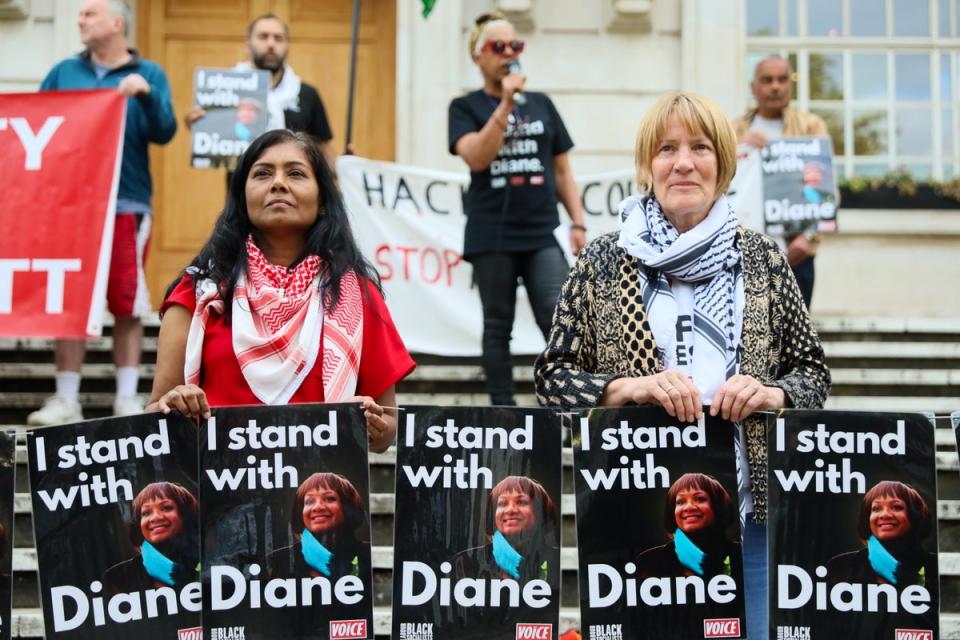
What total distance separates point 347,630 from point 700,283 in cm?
110

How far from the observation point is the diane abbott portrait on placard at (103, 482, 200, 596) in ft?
9.50

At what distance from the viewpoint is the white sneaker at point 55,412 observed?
19.2ft


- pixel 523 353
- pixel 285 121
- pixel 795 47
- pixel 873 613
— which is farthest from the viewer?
pixel 795 47

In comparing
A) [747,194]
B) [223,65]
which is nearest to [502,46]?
[747,194]

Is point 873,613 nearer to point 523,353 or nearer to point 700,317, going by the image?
point 700,317

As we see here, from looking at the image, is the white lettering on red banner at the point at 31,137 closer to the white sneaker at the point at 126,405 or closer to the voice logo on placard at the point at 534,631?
the white sneaker at the point at 126,405

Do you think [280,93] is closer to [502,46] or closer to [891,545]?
[502,46]

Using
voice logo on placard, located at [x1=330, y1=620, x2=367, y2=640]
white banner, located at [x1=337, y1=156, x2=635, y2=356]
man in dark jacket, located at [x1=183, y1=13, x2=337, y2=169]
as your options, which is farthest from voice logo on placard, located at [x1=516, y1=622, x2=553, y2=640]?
white banner, located at [x1=337, y1=156, x2=635, y2=356]

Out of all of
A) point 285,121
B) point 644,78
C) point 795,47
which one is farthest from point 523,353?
point 795,47

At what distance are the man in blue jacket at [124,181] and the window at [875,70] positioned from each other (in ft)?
17.8

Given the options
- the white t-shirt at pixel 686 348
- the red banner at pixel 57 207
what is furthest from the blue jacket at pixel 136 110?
the white t-shirt at pixel 686 348

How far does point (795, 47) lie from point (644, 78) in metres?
1.38

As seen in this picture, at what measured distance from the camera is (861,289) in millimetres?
9648

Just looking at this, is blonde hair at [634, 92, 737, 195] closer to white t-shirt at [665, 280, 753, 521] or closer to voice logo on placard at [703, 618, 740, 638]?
white t-shirt at [665, 280, 753, 521]
